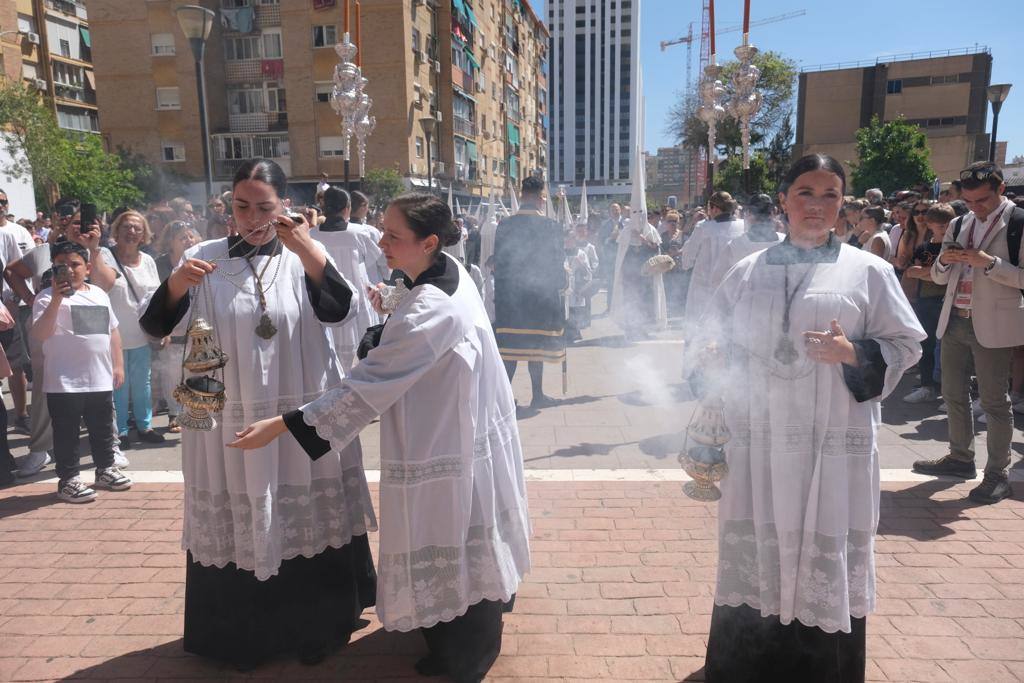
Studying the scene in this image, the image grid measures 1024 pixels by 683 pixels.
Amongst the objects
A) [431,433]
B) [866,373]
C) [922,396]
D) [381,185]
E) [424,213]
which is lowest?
[922,396]

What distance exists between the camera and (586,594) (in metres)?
3.69

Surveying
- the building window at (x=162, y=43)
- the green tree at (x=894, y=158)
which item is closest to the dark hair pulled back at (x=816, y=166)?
the building window at (x=162, y=43)

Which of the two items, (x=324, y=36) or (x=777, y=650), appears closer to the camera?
(x=777, y=650)

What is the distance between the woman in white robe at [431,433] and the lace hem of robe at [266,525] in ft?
1.34

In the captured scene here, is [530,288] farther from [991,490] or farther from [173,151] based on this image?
[173,151]

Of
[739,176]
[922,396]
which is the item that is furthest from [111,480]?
[739,176]

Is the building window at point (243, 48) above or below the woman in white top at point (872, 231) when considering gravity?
above

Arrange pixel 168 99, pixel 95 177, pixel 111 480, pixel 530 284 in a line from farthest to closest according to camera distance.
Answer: pixel 168 99
pixel 95 177
pixel 530 284
pixel 111 480

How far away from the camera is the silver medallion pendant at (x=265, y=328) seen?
2832 millimetres

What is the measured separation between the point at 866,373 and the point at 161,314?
8.73ft

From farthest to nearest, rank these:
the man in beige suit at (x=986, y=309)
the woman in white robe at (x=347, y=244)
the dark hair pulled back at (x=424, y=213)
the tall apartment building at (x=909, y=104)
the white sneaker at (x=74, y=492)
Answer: the tall apartment building at (x=909, y=104) < the woman in white robe at (x=347, y=244) < the white sneaker at (x=74, y=492) < the man in beige suit at (x=986, y=309) < the dark hair pulled back at (x=424, y=213)

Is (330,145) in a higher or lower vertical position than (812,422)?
higher

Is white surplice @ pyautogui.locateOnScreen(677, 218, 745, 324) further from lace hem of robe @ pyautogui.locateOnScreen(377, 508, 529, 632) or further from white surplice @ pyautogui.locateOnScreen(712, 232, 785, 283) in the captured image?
lace hem of robe @ pyautogui.locateOnScreen(377, 508, 529, 632)

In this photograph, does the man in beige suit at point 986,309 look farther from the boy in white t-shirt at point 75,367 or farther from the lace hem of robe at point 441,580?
the boy in white t-shirt at point 75,367
